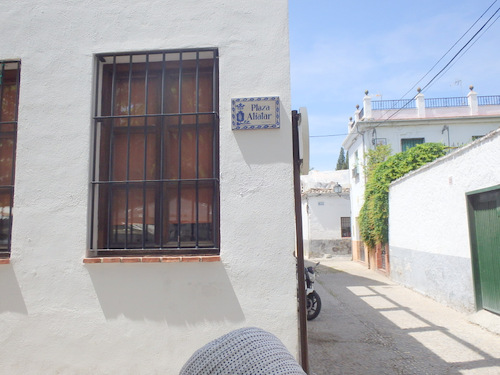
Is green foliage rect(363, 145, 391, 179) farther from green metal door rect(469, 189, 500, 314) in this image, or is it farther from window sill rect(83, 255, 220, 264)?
window sill rect(83, 255, 220, 264)

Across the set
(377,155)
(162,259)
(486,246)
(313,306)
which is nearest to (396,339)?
(313,306)

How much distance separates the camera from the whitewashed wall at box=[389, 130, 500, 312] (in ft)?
22.0

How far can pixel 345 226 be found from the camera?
24703mm

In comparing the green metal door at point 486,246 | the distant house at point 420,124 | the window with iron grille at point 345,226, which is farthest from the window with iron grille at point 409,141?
the green metal door at point 486,246

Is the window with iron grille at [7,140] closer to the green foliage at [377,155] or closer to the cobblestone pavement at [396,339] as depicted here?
the cobblestone pavement at [396,339]

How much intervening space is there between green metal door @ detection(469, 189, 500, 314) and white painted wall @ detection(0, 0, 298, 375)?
4735 mm

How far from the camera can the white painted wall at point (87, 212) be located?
3062 mm

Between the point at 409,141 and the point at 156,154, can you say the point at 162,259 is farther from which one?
the point at 409,141

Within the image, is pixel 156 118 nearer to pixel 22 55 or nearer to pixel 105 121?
pixel 105 121

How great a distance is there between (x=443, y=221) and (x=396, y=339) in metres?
3.38

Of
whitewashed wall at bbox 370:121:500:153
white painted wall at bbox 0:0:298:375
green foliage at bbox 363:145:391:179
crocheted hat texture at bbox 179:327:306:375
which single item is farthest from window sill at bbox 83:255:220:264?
whitewashed wall at bbox 370:121:500:153

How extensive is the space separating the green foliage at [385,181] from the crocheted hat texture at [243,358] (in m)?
12.5

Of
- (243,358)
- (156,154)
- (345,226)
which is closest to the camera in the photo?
(243,358)

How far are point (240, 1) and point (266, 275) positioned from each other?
7.39 ft
